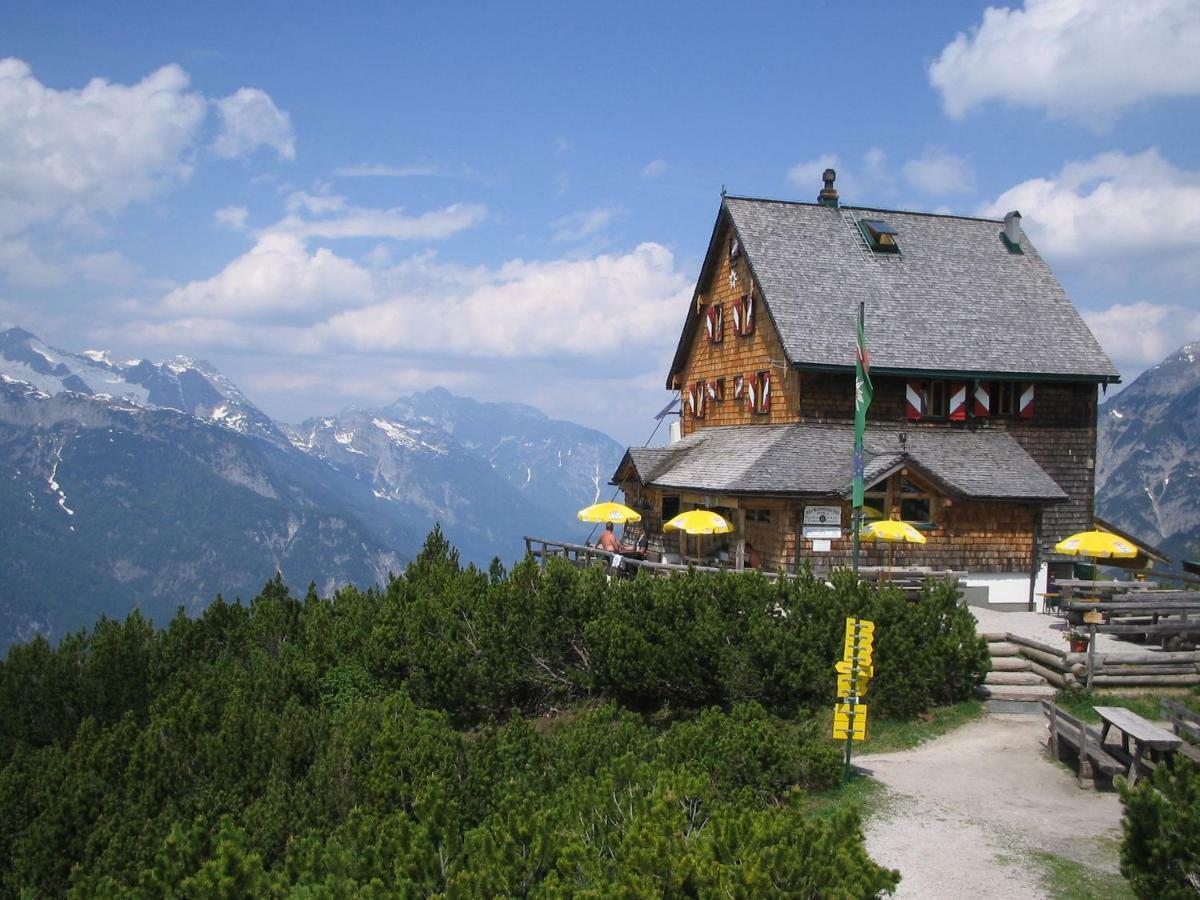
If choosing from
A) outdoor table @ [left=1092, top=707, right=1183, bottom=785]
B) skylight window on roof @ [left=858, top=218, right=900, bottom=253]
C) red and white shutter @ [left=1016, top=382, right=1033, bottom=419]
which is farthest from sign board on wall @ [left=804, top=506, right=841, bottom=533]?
outdoor table @ [left=1092, top=707, right=1183, bottom=785]

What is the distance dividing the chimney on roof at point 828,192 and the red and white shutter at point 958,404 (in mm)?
8304

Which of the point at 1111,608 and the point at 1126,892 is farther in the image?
the point at 1111,608

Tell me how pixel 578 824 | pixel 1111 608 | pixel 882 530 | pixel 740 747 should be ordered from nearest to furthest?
pixel 578 824 < pixel 740 747 < pixel 1111 608 < pixel 882 530

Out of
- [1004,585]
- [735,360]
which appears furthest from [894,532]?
[735,360]

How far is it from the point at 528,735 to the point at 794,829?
5945 mm

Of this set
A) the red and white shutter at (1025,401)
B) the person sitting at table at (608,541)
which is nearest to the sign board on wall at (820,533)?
the person sitting at table at (608,541)

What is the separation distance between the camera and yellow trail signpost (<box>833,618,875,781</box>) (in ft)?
44.6

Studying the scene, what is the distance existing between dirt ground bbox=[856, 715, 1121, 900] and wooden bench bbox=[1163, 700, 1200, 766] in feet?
3.73

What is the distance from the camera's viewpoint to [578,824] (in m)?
9.47

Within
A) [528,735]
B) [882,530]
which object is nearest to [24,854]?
[528,735]

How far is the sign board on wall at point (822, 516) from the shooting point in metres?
26.2

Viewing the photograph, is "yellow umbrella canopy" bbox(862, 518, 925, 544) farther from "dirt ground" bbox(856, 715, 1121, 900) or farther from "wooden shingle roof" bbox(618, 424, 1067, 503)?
"dirt ground" bbox(856, 715, 1121, 900)

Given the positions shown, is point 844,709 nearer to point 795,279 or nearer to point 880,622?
point 880,622

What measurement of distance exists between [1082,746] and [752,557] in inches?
559
